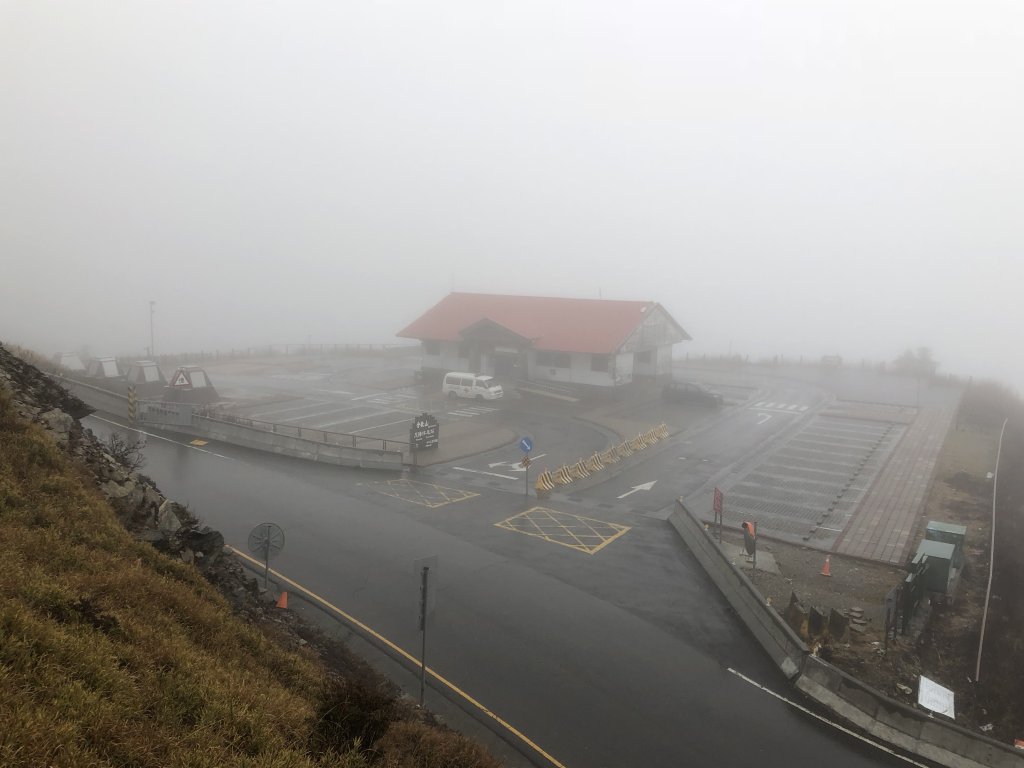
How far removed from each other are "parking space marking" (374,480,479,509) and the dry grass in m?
12.4

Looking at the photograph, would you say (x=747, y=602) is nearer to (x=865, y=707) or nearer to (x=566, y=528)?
(x=865, y=707)

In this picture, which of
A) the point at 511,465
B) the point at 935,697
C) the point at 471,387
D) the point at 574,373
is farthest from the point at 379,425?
the point at 935,697

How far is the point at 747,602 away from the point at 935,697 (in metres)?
4.11

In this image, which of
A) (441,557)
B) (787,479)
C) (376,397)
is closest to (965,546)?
(787,479)

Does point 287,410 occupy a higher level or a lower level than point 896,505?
higher

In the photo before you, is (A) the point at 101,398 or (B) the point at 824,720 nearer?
(B) the point at 824,720

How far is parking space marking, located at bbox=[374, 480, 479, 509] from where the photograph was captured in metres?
24.2

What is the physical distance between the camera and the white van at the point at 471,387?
44219mm

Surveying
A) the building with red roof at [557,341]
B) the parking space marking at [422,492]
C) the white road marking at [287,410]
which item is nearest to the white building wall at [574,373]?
the building with red roof at [557,341]

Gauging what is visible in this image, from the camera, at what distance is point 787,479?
28.4m

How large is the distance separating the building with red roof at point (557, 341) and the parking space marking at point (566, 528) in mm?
23987

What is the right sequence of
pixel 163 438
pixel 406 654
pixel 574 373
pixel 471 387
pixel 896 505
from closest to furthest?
pixel 406 654 → pixel 896 505 → pixel 163 438 → pixel 471 387 → pixel 574 373

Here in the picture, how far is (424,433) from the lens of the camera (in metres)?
30.2

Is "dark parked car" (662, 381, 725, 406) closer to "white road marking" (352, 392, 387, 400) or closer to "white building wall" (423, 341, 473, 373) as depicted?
"white building wall" (423, 341, 473, 373)
